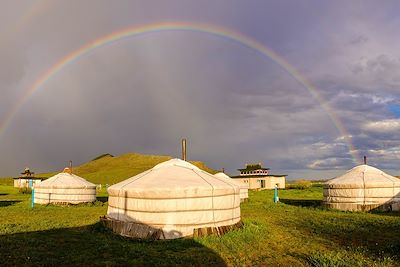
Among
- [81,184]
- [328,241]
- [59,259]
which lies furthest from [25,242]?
[81,184]

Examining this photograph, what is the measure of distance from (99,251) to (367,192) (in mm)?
15089

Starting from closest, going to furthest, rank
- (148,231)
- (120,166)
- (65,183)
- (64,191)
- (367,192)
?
(148,231)
(367,192)
(64,191)
(65,183)
(120,166)

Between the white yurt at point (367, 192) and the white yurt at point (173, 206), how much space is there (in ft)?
32.1

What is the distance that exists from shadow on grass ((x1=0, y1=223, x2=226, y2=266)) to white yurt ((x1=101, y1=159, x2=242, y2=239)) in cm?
54

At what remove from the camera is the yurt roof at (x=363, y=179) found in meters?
18.6

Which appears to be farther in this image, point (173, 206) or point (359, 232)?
point (359, 232)

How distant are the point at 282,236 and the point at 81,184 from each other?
16.7 metres

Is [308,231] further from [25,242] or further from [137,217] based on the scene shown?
[25,242]

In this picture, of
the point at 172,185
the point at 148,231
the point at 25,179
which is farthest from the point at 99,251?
the point at 25,179

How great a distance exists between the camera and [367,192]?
18688mm

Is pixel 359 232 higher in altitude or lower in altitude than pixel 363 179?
lower

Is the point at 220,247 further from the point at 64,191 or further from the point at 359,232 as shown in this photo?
the point at 64,191

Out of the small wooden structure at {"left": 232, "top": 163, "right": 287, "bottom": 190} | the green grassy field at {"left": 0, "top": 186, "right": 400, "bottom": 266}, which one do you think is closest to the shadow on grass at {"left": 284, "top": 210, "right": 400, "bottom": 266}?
the green grassy field at {"left": 0, "top": 186, "right": 400, "bottom": 266}

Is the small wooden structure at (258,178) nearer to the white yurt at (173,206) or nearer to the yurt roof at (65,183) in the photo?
the yurt roof at (65,183)
